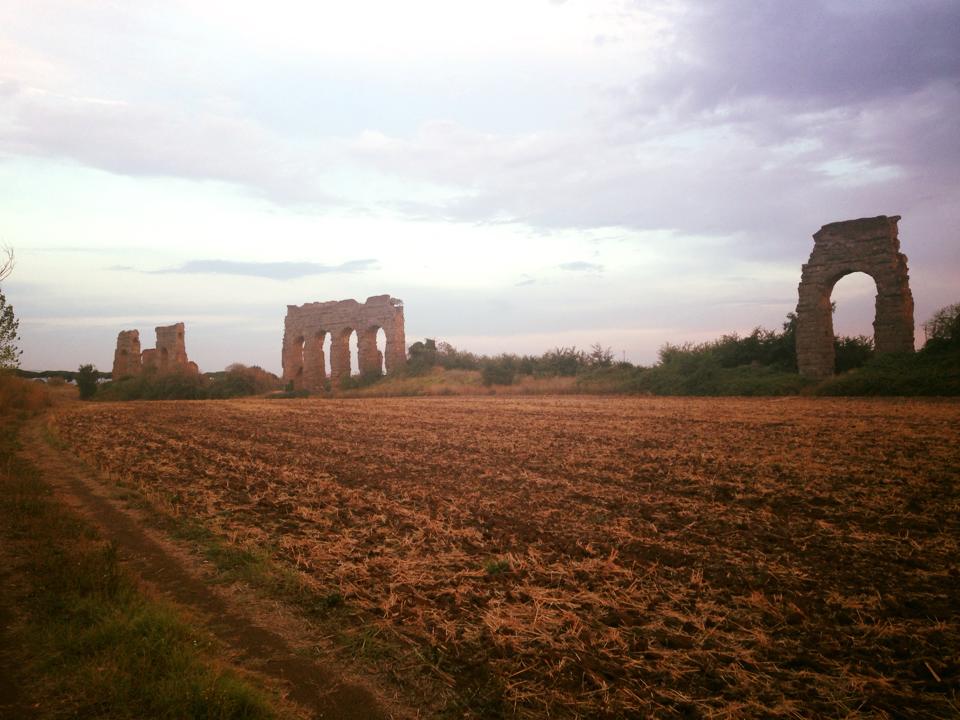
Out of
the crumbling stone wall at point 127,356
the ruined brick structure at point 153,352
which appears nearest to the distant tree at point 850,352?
the ruined brick structure at point 153,352

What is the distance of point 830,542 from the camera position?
4488mm

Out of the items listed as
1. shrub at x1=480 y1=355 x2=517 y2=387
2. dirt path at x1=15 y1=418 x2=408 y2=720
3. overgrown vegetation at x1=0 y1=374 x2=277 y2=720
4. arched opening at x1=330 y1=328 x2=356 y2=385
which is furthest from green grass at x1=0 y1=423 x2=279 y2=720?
arched opening at x1=330 y1=328 x2=356 y2=385

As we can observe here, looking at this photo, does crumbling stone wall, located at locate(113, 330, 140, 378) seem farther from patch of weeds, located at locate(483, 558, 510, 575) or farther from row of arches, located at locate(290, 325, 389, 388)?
patch of weeds, located at locate(483, 558, 510, 575)

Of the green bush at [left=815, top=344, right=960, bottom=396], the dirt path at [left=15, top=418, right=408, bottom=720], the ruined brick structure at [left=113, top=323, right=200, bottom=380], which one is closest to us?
the dirt path at [left=15, top=418, right=408, bottom=720]

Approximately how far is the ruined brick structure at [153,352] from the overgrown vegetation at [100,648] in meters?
37.5

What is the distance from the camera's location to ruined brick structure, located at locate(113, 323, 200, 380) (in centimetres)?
3897

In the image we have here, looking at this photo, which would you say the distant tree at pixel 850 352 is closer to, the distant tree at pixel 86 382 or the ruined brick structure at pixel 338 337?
the ruined brick structure at pixel 338 337

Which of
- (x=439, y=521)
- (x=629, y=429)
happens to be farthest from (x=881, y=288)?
(x=439, y=521)

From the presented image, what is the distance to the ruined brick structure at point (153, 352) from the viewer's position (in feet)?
128

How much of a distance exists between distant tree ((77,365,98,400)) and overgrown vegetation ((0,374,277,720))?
3417 centimetres

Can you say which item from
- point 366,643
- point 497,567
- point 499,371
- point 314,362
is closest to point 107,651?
point 366,643

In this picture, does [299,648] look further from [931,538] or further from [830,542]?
[931,538]

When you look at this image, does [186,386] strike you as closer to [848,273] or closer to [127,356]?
[127,356]

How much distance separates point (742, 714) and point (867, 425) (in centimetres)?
927
